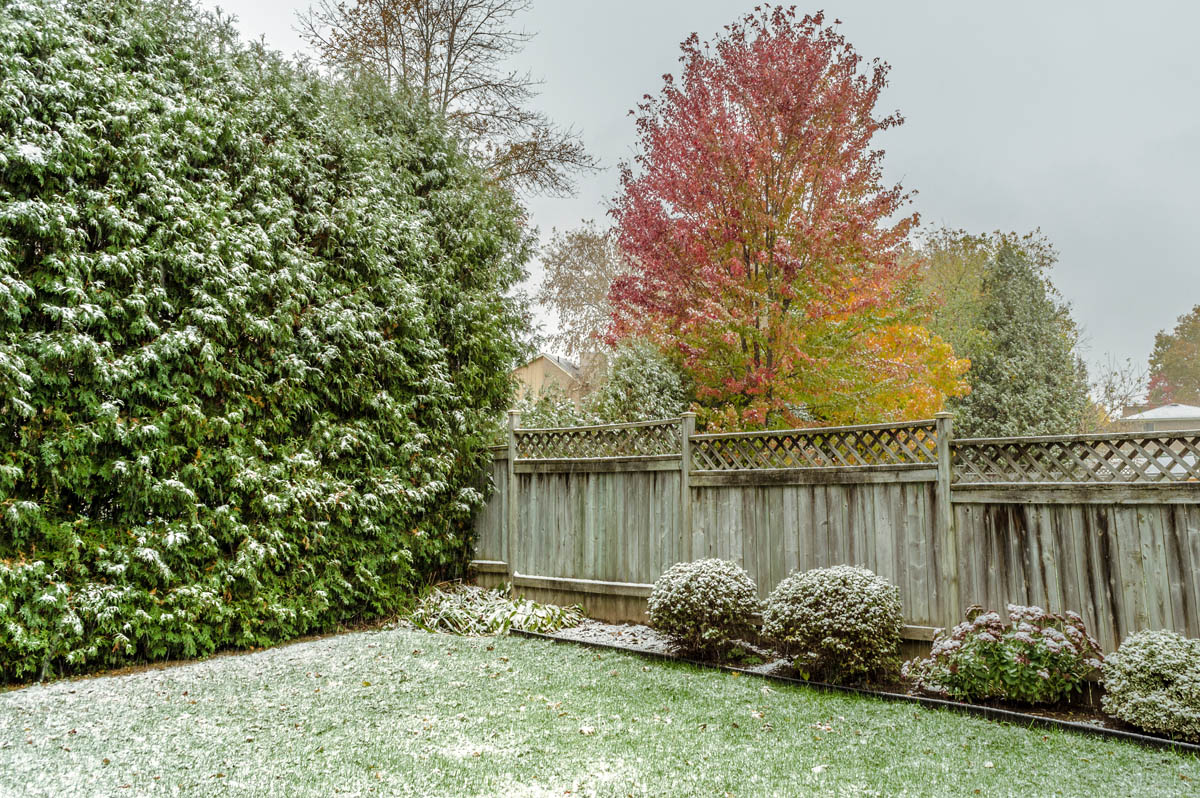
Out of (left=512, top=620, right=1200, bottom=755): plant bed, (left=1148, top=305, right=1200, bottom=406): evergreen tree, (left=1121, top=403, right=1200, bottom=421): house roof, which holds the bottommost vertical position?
(left=512, top=620, right=1200, bottom=755): plant bed

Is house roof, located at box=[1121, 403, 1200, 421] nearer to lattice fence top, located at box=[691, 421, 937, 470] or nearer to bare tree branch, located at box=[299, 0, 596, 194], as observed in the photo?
lattice fence top, located at box=[691, 421, 937, 470]

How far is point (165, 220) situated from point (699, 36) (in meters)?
6.94

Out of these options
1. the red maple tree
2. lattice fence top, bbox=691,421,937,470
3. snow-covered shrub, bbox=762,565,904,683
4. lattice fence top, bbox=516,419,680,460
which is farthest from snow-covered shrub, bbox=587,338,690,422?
snow-covered shrub, bbox=762,565,904,683

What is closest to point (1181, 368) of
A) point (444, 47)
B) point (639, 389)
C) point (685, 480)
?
point (639, 389)

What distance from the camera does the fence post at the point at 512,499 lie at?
7305 mm

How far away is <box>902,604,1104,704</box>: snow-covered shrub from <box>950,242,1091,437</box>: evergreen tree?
12824 mm

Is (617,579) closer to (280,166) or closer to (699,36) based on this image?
(280,166)

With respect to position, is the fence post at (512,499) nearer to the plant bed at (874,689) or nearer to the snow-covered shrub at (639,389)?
the plant bed at (874,689)

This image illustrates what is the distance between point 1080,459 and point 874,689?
186cm

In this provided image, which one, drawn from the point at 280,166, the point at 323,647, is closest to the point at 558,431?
the point at 323,647

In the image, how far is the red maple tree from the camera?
8555 millimetres

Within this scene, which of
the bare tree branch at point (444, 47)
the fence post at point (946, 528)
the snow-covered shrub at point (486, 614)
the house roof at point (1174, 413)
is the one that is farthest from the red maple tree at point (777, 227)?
the house roof at point (1174, 413)

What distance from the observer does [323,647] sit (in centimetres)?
583

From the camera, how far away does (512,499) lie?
7.34 meters
